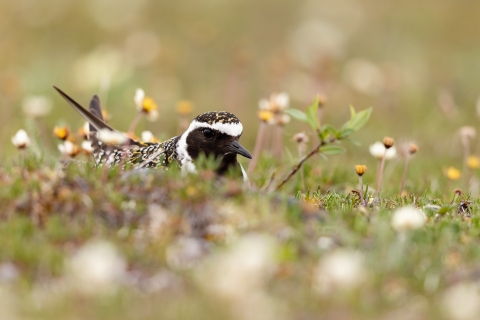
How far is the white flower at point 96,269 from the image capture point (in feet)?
12.0

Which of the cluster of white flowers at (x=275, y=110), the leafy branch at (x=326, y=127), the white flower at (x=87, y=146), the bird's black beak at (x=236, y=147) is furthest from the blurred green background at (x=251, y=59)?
the bird's black beak at (x=236, y=147)

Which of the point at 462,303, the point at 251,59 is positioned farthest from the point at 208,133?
the point at 251,59

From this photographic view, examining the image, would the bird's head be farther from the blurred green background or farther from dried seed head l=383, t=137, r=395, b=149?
the blurred green background

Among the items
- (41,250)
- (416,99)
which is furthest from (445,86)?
(41,250)

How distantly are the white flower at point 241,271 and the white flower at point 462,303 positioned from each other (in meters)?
1.03

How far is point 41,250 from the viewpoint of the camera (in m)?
4.23

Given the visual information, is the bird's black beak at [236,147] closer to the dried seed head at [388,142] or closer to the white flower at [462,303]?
the dried seed head at [388,142]

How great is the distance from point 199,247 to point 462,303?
5.44 ft

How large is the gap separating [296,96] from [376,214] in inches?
332

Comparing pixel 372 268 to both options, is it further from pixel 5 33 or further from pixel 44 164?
pixel 5 33

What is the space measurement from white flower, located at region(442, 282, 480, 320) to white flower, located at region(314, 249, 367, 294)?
1.63 feet

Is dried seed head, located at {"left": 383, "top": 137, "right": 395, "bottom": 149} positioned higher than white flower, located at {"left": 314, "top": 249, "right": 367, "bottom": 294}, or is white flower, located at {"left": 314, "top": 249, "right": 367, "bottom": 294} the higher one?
dried seed head, located at {"left": 383, "top": 137, "right": 395, "bottom": 149}

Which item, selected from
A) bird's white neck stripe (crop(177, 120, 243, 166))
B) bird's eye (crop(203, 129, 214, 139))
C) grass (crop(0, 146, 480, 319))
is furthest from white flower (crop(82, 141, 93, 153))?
grass (crop(0, 146, 480, 319))

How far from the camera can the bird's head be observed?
644 cm
